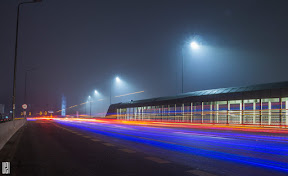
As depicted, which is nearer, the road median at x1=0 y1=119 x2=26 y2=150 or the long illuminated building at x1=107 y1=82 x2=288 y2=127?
the road median at x1=0 y1=119 x2=26 y2=150

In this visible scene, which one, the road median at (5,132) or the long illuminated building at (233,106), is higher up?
the long illuminated building at (233,106)

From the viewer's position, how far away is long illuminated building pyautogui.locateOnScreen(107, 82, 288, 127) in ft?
75.0

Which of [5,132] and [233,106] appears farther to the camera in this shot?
[233,106]

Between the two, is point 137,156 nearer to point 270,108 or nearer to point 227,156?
point 227,156

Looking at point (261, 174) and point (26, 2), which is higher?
point (26, 2)

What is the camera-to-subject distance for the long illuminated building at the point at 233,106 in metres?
22.9

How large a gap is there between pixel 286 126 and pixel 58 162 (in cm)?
1736

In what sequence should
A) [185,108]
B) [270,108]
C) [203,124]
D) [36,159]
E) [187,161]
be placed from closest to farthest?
1. [187,161]
2. [36,159]
3. [270,108]
4. [203,124]
5. [185,108]

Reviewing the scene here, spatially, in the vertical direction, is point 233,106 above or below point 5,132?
above

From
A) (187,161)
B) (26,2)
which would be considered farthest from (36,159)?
(26,2)

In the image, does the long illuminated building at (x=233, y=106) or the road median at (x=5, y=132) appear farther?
the long illuminated building at (x=233, y=106)

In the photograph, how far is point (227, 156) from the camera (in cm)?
948

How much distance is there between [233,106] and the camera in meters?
28.3

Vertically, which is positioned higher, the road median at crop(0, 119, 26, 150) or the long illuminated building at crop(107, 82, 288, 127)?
the long illuminated building at crop(107, 82, 288, 127)
